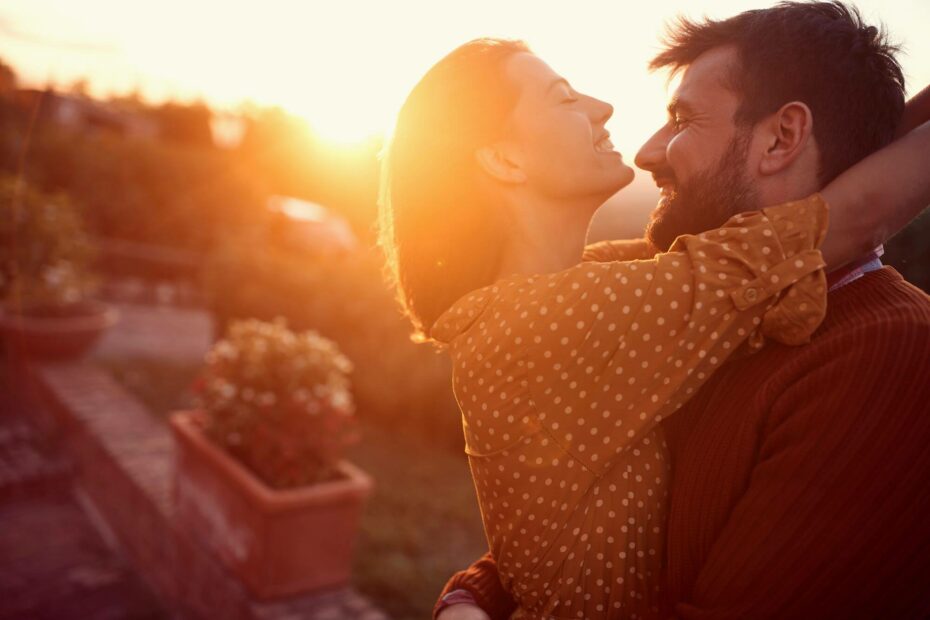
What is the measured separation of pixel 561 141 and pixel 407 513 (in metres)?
4.69

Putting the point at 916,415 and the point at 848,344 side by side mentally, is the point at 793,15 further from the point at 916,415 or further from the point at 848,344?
the point at 916,415

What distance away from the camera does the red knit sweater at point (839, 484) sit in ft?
4.17

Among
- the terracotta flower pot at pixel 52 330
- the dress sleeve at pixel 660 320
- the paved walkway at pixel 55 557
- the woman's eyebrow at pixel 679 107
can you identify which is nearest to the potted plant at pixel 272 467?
the paved walkway at pixel 55 557

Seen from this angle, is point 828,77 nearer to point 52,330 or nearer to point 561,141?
point 561,141

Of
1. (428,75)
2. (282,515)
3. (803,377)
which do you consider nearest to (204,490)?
(282,515)

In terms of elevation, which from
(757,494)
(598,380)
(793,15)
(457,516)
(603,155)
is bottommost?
(457,516)

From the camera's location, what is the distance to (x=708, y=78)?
1826mm

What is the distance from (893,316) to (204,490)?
14.2ft

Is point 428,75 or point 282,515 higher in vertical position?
point 428,75

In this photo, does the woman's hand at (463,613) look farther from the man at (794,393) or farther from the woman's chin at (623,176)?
the woman's chin at (623,176)

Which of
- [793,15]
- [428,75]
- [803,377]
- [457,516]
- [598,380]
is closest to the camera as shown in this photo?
[803,377]

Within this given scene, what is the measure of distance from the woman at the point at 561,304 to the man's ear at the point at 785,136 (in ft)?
0.73

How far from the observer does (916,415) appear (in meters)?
1.28

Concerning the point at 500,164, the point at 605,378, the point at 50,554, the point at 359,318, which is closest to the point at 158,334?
the point at 359,318
